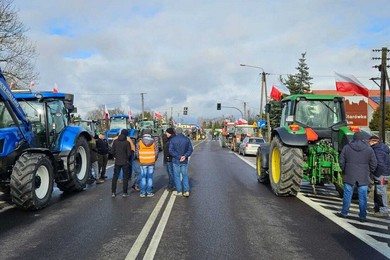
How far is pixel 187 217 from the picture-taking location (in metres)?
7.65

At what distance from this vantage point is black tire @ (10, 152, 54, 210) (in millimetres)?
7906

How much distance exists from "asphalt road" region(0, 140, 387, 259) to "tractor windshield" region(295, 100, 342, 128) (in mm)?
2313

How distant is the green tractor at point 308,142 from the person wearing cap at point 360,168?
1.61 m

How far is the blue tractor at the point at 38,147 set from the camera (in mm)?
7984

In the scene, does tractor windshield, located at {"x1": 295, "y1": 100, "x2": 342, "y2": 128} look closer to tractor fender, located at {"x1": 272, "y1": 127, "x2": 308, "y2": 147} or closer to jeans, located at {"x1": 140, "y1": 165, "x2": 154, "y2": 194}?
tractor fender, located at {"x1": 272, "y1": 127, "x2": 308, "y2": 147}

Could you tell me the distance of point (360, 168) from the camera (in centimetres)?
751

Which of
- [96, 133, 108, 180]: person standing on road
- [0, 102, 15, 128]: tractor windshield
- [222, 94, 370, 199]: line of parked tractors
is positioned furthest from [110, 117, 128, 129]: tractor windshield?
[0, 102, 15, 128]: tractor windshield

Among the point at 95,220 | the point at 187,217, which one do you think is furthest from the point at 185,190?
the point at 95,220

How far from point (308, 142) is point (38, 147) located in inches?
267

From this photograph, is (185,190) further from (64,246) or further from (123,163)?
(64,246)

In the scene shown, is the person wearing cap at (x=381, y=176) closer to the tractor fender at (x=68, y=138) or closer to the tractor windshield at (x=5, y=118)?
the tractor fender at (x=68, y=138)

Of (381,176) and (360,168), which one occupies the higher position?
(360,168)

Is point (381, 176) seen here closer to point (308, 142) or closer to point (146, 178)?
point (308, 142)

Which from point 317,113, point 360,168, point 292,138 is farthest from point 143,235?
point 317,113
